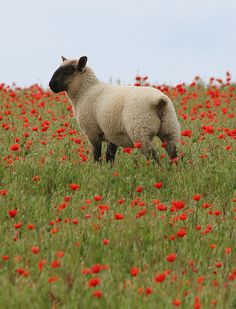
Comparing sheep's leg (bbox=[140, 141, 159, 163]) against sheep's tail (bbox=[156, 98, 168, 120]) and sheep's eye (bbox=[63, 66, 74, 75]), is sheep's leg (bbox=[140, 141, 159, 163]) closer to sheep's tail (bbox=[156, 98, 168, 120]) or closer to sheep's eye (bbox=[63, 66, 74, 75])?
sheep's tail (bbox=[156, 98, 168, 120])

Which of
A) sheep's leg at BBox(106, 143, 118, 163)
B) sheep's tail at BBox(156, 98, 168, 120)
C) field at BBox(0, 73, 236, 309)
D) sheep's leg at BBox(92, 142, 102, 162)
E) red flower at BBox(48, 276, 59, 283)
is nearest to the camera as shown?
red flower at BBox(48, 276, 59, 283)

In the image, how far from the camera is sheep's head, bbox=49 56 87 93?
10406 mm

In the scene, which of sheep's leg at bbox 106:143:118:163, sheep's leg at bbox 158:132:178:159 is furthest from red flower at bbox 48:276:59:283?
sheep's leg at bbox 106:143:118:163

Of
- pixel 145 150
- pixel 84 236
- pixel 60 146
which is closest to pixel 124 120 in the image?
pixel 145 150

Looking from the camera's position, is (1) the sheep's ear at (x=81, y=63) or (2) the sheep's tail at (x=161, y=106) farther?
(1) the sheep's ear at (x=81, y=63)

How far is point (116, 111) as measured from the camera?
946cm

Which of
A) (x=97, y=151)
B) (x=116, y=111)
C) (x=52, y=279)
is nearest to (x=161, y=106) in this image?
(x=116, y=111)

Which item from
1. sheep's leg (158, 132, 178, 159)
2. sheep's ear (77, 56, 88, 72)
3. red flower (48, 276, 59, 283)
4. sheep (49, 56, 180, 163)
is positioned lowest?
red flower (48, 276, 59, 283)

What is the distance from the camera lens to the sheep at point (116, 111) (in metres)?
9.03

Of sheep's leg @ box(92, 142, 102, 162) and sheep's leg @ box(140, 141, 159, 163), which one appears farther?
sheep's leg @ box(92, 142, 102, 162)

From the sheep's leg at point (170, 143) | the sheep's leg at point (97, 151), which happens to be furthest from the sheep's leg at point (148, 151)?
the sheep's leg at point (97, 151)

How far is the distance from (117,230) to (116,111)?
3001mm

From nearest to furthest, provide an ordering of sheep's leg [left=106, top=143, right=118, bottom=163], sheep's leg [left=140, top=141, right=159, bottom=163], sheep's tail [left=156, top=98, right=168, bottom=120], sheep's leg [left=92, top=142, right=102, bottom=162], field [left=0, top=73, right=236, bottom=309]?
1. field [left=0, top=73, right=236, bottom=309]
2. sheep's tail [left=156, top=98, right=168, bottom=120]
3. sheep's leg [left=140, top=141, right=159, bottom=163]
4. sheep's leg [left=92, top=142, right=102, bottom=162]
5. sheep's leg [left=106, top=143, right=118, bottom=163]

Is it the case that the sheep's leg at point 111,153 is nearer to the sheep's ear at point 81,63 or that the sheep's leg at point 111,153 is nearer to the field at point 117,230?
the field at point 117,230
